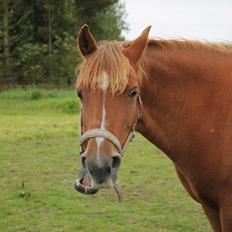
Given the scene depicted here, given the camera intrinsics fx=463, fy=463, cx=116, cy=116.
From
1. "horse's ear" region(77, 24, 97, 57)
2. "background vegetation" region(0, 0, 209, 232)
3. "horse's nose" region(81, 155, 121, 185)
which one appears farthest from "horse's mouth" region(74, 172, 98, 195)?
"background vegetation" region(0, 0, 209, 232)

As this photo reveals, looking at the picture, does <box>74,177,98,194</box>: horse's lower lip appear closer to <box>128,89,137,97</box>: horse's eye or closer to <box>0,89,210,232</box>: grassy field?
<box>128,89,137,97</box>: horse's eye

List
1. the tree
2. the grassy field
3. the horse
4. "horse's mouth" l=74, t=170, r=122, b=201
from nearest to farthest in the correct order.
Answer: "horse's mouth" l=74, t=170, r=122, b=201
the horse
the grassy field
the tree

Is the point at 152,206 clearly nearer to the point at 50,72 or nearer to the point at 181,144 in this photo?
the point at 181,144

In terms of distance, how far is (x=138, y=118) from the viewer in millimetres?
3119

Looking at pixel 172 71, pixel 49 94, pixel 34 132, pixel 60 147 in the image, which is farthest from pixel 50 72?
pixel 172 71

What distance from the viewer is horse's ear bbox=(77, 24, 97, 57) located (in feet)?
9.96

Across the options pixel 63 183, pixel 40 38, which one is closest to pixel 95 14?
pixel 40 38

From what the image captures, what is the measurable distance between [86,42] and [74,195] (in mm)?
4147

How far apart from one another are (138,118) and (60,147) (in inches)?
328

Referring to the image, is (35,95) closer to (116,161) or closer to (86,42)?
(86,42)

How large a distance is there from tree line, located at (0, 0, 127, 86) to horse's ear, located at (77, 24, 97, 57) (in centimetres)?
2502

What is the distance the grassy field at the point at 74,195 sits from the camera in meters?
5.65

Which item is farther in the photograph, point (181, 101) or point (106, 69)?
point (181, 101)

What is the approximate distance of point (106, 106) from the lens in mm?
2816
